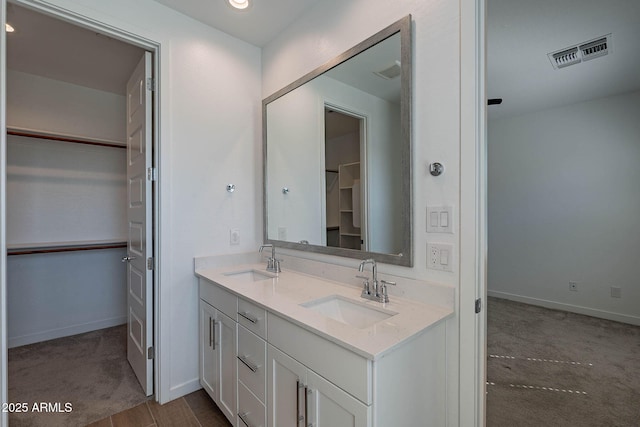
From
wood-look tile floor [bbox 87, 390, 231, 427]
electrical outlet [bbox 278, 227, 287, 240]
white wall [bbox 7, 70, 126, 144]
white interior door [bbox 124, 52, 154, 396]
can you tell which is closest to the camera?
wood-look tile floor [bbox 87, 390, 231, 427]

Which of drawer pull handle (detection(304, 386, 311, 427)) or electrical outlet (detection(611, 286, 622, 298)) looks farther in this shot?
electrical outlet (detection(611, 286, 622, 298))

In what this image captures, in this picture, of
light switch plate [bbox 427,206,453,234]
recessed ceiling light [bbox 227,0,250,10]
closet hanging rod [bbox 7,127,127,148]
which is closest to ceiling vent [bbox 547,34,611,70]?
light switch plate [bbox 427,206,453,234]

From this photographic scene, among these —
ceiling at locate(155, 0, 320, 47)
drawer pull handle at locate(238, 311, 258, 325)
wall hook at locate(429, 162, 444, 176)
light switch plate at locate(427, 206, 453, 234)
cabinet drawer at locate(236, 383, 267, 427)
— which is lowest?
cabinet drawer at locate(236, 383, 267, 427)

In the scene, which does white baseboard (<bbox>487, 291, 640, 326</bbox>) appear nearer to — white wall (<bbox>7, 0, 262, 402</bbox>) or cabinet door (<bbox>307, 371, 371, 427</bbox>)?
white wall (<bbox>7, 0, 262, 402</bbox>)

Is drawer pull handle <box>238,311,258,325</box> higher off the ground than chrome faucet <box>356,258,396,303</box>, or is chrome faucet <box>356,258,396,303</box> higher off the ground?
chrome faucet <box>356,258,396,303</box>

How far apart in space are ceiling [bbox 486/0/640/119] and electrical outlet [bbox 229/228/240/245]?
2.35 meters

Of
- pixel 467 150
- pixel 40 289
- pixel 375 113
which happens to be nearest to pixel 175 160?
pixel 375 113

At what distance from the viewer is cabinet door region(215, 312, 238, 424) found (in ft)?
5.32

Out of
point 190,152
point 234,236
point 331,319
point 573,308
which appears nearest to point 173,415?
point 234,236

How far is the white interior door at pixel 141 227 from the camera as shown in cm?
194

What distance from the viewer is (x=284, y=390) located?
125 cm

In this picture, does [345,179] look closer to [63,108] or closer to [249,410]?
[249,410]

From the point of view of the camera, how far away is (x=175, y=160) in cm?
196

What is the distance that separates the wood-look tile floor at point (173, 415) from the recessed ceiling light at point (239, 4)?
8.40 ft
